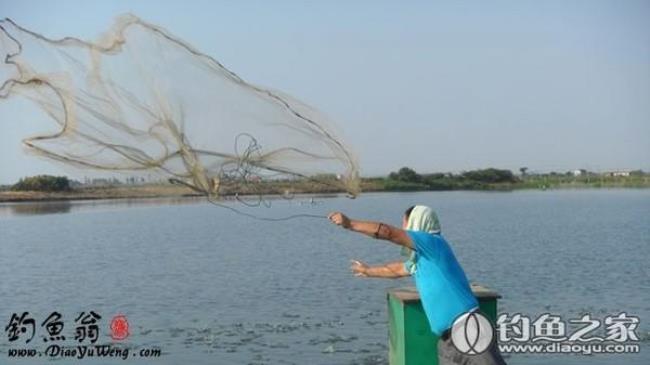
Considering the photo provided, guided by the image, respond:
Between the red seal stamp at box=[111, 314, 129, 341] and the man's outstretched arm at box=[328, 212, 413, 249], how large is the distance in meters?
5.87

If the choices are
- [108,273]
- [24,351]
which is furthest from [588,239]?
[24,351]

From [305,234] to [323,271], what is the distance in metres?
5.17

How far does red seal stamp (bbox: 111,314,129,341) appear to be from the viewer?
9.64 metres

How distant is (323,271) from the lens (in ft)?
43.1

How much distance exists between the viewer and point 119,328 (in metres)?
9.88

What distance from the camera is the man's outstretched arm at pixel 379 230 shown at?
14.5 feet

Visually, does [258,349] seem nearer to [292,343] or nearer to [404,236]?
[292,343]

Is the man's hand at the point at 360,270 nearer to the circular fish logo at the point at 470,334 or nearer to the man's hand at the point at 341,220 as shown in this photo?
the man's hand at the point at 341,220

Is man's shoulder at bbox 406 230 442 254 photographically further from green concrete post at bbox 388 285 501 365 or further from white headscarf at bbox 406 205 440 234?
green concrete post at bbox 388 285 501 365

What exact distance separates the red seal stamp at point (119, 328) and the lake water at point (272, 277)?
96 millimetres

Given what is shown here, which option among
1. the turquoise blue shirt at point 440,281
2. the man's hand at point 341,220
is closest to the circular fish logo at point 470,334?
the turquoise blue shirt at point 440,281

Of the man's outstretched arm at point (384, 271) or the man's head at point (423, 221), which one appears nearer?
the man's head at point (423, 221)

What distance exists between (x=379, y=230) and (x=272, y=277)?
8715 millimetres

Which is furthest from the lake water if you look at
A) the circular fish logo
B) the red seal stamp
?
the circular fish logo
